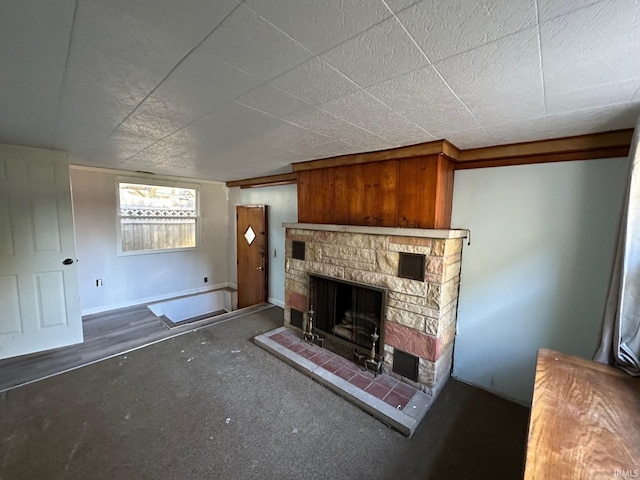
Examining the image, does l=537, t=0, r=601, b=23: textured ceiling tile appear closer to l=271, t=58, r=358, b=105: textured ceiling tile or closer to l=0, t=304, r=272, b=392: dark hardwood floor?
l=271, t=58, r=358, b=105: textured ceiling tile

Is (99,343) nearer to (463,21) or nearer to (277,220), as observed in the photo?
(277,220)

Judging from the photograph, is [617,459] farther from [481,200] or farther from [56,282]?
[56,282]

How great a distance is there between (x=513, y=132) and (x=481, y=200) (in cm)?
71

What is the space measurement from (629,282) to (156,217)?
5.84 m

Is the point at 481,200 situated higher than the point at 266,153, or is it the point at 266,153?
the point at 266,153

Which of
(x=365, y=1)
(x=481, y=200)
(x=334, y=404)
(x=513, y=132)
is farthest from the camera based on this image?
(x=481, y=200)

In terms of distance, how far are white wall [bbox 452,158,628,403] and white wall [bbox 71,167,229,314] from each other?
4.65 metres

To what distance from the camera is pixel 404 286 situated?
8.01 ft

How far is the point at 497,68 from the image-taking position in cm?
113

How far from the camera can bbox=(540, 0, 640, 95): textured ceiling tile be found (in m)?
0.81

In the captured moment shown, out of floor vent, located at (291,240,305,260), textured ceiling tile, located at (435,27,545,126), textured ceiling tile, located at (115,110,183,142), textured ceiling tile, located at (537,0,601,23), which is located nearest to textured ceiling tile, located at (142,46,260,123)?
textured ceiling tile, located at (115,110,183,142)

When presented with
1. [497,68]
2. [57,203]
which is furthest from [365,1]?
[57,203]

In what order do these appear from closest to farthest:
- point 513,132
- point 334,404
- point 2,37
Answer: point 2,37, point 513,132, point 334,404

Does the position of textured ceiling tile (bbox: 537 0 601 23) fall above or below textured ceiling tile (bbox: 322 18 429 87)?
below
